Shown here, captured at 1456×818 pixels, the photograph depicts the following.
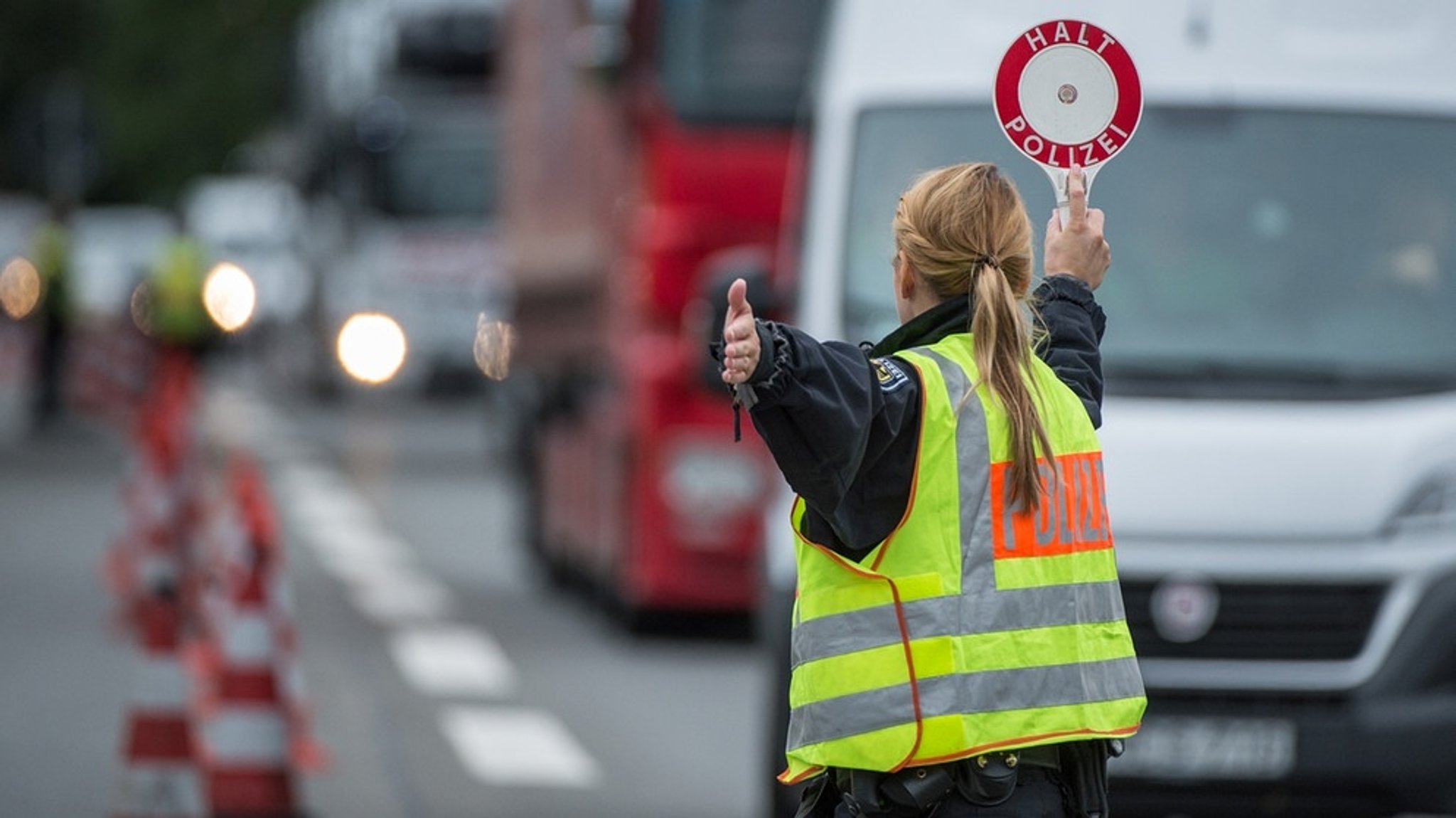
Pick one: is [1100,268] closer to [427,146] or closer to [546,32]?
[546,32]

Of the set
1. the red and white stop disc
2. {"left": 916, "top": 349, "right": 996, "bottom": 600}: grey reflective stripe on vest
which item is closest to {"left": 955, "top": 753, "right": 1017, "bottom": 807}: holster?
{"left": 916, "top": 349, "right": 996, "bottom": 600}: grey reflective stripe on vest

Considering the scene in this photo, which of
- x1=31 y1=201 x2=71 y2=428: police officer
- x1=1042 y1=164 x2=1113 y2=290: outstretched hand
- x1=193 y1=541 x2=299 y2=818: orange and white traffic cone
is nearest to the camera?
Result: x1=1042 y1=164 x2=1113 y2=290: outstretched hand

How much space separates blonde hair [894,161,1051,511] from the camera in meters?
4.00

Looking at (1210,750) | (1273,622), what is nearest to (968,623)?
(1210,750)

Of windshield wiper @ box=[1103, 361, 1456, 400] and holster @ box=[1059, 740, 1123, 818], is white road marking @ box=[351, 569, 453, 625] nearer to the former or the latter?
Result: windshield wiper @ box=[1103, 361, 1456, 400]

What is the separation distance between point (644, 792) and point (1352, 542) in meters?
2.94

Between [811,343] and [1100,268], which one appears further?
[1100,268]

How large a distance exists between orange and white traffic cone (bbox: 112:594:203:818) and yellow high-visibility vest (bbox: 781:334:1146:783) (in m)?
4.05

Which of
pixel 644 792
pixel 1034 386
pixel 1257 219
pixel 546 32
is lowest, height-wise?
pixel 644 792

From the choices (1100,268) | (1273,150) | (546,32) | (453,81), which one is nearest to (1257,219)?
(1273,150)

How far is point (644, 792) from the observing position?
9.66 metres

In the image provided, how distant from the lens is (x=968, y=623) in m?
3.99

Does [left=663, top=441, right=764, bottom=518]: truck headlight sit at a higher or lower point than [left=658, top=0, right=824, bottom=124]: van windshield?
lower

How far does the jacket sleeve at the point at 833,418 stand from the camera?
12.4ft
